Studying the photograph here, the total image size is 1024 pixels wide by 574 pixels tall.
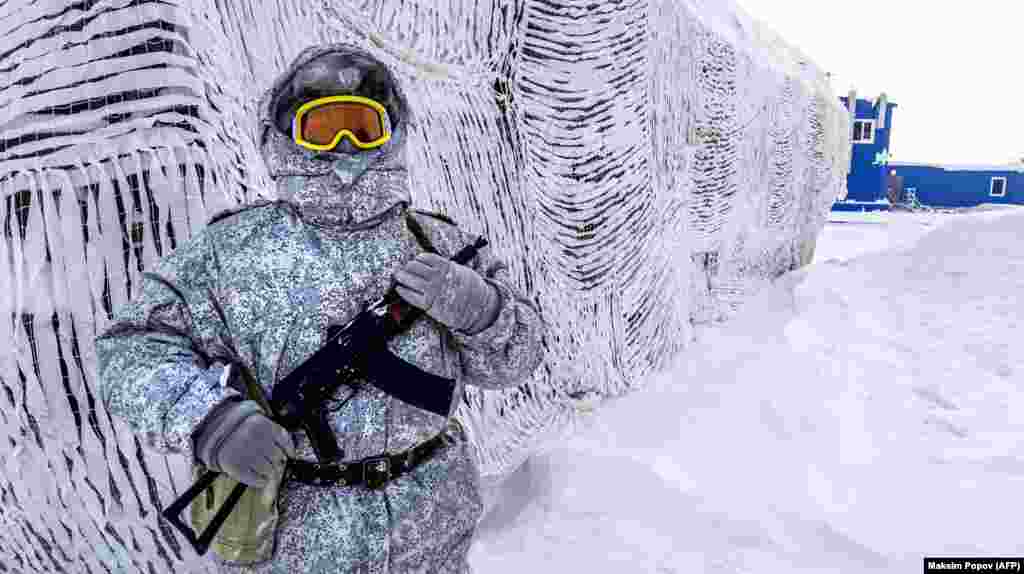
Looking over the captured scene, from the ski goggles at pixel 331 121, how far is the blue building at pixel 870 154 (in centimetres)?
1899

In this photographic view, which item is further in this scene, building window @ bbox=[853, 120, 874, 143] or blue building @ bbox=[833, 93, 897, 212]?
building window @ bbox=[853, 120, 874, 143]

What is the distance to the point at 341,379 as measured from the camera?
3.03 ft

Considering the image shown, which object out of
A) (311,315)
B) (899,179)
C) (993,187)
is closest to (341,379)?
(311,315)

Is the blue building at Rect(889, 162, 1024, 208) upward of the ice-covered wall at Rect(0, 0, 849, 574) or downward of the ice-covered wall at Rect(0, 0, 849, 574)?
downward

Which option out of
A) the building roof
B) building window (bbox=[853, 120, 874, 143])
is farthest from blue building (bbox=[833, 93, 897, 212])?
the building roof

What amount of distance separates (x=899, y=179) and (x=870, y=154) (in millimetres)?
1776

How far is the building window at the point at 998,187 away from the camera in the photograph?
18.6m

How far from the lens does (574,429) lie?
268 centimetres

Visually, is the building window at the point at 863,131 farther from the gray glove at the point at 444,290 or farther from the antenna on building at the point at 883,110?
the gray glove at the point at 444,290

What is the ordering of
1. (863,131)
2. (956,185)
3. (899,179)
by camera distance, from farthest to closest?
(899,179) → (956,185) → (863,131)

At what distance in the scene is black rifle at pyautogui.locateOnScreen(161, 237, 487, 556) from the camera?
2.97 ft

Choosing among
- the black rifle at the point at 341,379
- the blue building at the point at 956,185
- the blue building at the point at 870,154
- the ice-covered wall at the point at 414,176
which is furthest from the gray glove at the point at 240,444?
the blue building at the point at 956,185

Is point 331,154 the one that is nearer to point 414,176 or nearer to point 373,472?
point 373,472

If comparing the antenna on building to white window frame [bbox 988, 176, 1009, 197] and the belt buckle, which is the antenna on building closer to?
white window frame [bbox 988, 176, 1009, 197]
